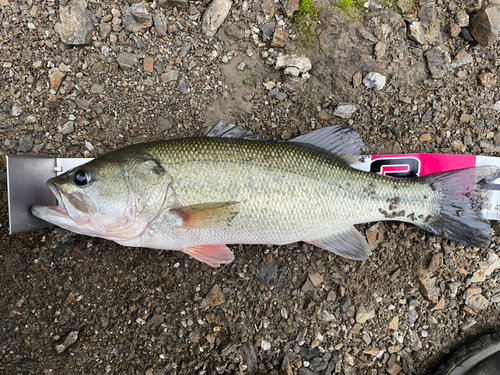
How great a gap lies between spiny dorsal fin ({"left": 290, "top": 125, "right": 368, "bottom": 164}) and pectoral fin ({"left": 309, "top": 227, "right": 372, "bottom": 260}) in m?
0.56

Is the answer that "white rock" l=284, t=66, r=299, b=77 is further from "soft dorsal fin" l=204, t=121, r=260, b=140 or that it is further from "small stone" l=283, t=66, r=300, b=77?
"soft dorsal fin" l=204, t=121, r=260, b=140

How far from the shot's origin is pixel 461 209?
2.56 m

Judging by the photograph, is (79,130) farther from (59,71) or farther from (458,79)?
(458,79)

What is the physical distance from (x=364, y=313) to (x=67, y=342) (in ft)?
7.90

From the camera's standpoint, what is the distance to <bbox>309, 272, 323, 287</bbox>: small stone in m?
2.73

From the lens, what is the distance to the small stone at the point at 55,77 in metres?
2.74

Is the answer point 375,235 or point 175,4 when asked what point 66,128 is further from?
point 375,235

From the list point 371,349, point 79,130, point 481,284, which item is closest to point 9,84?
point 79,130

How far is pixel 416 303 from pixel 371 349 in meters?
0.54

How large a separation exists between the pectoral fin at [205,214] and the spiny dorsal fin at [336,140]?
2.54ft

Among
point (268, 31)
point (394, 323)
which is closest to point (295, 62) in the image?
point (268, 31)

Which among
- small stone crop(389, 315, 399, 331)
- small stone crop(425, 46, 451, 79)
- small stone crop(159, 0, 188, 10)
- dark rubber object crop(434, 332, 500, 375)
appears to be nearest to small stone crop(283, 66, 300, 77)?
small stone crop(159, 0, 188, 10)

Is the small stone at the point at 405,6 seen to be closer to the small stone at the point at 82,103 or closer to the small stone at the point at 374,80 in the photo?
the small stone at the point at 374,80

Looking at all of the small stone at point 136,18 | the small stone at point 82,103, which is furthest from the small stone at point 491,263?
the small stone at point 82,103
